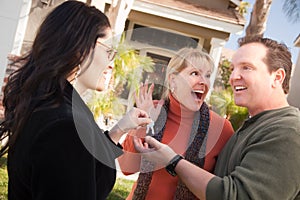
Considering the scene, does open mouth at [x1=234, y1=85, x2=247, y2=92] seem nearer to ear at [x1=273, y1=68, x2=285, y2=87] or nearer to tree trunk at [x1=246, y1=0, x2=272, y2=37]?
ear at [x1=273, y1=68, x2=285, y2=87]

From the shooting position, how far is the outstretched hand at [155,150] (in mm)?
1313

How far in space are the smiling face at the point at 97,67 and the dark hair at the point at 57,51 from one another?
2 centimetres

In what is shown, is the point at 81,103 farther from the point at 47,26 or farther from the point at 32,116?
the point at 47,26

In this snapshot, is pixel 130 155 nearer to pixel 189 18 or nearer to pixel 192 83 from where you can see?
pixel 192 83

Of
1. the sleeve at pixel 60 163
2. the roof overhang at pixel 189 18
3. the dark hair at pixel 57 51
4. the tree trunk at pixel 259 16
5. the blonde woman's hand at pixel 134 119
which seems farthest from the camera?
the roof overhang at pixel 189 18

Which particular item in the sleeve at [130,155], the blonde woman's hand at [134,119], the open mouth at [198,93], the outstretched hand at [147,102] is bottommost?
the sleeve at [130,155]

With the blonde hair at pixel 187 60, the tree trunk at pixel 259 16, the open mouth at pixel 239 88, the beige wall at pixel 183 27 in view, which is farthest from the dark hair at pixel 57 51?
the beige wall at pixel 183 27

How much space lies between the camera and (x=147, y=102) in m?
1.34

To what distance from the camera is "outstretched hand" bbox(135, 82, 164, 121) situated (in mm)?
1333

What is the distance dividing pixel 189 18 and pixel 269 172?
318 inches

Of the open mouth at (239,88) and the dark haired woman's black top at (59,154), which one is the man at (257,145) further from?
the dark haired woman's black top at (59,154)

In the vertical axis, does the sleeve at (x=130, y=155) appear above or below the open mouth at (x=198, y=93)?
below

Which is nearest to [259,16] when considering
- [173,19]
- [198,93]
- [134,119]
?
[173,19]

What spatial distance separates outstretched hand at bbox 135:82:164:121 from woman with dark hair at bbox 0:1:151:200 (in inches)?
7.6
